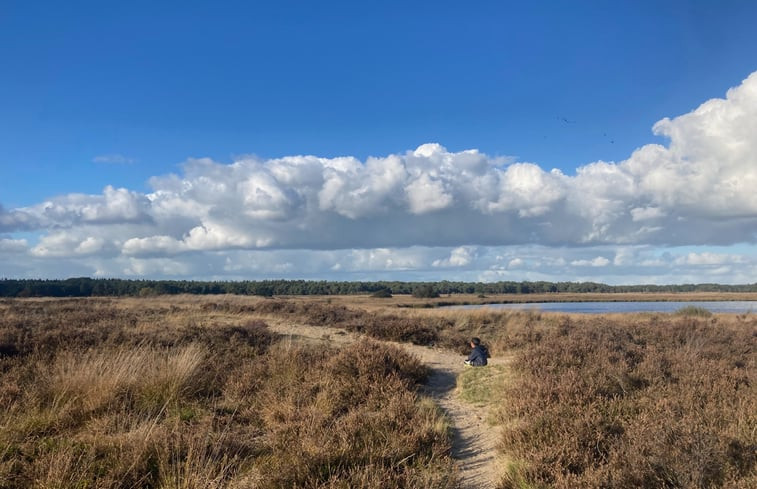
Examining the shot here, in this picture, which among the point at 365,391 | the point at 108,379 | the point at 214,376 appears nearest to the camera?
the point at 108,379

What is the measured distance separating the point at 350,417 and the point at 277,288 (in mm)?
117253

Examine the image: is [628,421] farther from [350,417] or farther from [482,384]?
[482,384]

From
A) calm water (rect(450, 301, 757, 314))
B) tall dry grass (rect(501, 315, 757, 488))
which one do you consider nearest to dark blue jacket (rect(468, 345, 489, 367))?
tall dry grass (rect(501, 315, 757, 488))

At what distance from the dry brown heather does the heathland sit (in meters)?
0.03

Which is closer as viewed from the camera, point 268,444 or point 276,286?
point 268,444

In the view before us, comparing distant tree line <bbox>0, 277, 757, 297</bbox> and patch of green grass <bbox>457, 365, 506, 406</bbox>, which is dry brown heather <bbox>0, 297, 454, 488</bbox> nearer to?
patch of green grass <bbox>457, 365, 506, 406</bbox>

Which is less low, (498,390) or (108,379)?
(108,379)

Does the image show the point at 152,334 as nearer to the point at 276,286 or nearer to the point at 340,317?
the point at 340,317

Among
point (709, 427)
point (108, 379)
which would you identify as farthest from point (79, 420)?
point (709, 427)

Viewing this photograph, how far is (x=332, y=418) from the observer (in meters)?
7.01

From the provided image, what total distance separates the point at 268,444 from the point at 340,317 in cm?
1939

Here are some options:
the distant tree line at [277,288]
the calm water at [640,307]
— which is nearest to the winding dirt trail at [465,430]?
the calm water at [640,307]

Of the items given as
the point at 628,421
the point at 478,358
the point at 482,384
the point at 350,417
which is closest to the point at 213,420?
the point at 350,417

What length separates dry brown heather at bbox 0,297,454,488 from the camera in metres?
4.92
